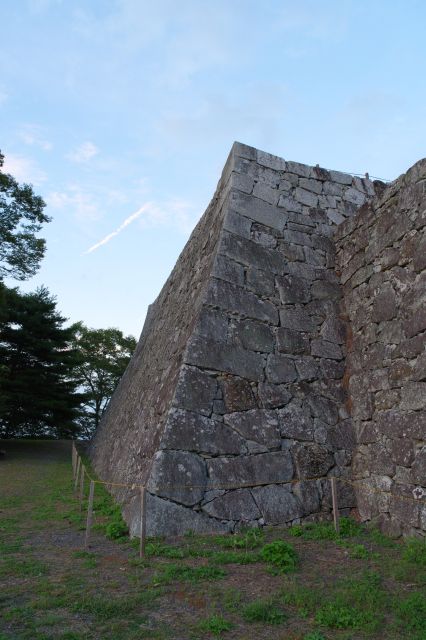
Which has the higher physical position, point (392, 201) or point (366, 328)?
point (392, 201)

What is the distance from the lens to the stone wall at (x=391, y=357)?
470 cm

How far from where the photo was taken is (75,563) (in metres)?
4.12

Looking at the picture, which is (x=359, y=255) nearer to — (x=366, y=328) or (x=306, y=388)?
(x=366, y=328)

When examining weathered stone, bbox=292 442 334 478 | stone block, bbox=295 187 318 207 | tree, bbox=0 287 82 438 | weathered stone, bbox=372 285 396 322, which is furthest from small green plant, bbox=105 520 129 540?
tree, bbox=0 287 82 438

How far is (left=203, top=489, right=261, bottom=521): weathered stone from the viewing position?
4.75 metres

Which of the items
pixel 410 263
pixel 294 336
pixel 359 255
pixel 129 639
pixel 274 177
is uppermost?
pixel 274 177

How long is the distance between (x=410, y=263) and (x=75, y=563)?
15.7 ft

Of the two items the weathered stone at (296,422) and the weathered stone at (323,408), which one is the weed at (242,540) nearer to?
the weathered stone at (296,422)

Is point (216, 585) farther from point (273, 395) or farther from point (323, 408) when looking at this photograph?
point (323, 408)

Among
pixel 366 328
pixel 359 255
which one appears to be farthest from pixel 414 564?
pixel 359 255

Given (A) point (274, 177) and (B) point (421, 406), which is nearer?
(B) point (421, 406)

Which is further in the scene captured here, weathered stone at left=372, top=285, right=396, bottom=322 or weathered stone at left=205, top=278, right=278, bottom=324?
weathered stone at left=205, top=278, right=278, bottom=324

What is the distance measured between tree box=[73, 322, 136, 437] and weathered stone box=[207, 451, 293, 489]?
27.9 metres

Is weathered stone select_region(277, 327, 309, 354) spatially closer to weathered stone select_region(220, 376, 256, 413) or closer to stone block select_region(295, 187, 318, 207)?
weathered stone select_region(220, 376, 256, 413)
